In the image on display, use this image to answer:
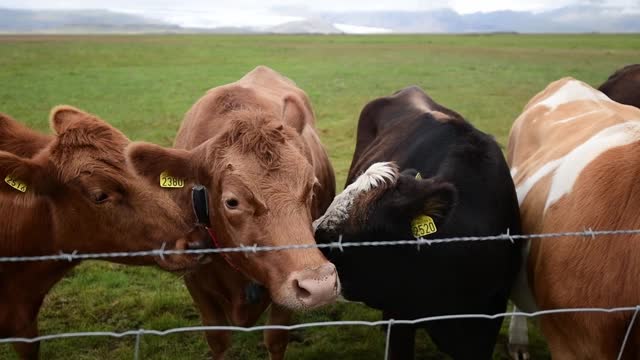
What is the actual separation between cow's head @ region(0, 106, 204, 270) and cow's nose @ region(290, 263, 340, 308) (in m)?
0.80

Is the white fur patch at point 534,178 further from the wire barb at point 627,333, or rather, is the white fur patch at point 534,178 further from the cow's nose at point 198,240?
the cow's nose at point 198,240

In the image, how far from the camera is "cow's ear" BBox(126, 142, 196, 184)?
318cm

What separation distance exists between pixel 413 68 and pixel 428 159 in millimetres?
28262

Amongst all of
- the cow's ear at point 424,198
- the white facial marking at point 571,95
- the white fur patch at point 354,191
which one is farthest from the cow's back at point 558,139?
the white fur patch at point 354,191

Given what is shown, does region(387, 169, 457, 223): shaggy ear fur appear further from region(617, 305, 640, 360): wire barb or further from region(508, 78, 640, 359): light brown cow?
region(617, 305, 640, 360): wire barb

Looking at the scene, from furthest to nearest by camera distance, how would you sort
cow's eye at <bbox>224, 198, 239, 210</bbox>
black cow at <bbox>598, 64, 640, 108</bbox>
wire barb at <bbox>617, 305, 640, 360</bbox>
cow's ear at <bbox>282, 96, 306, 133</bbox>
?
black cow at <bbox>598, 64, 640, 108</bbox> < cow's ear at <bbox>282, 96, 306, 133</bbox> < cow's eye at <bbox>224, 198, 239, 210</bbox> < wire barb at <bbox>617, 305, 640, 360</bbox>

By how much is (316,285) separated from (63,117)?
2.01 metres

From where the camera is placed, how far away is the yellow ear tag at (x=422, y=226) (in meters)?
3.37

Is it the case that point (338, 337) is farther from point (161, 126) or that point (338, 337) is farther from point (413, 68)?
point (413, 68)

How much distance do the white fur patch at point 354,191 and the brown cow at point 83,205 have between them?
0.76 meters

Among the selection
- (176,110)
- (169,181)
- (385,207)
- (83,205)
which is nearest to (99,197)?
(83,205)

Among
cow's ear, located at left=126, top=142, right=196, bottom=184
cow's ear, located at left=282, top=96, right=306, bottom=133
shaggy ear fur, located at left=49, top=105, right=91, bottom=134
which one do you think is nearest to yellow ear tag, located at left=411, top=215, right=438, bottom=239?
cow's ear, located at left=282, top=96, right=306, bottom=133

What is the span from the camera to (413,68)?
31.5 meters

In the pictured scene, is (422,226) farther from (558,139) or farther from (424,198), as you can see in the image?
(558,139)
